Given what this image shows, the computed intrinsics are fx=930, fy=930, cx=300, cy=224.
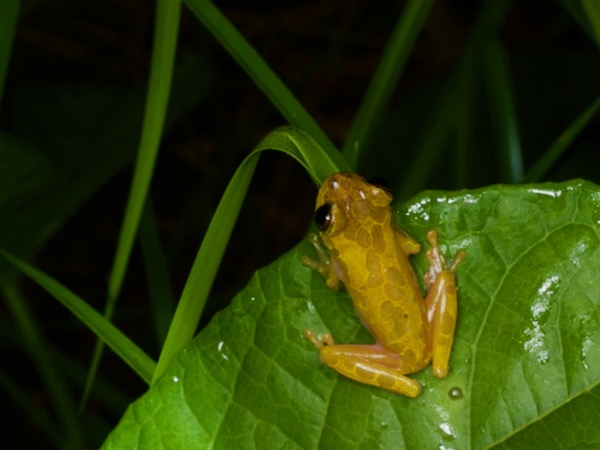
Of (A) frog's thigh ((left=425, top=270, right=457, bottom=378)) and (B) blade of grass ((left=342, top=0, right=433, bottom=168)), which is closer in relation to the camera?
(A) frog's thigh ((left=425, top=270, right=457, bottom=378))

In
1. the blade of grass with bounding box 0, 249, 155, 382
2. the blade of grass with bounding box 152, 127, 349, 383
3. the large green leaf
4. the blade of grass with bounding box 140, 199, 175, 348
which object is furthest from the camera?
the blade of grass with bounding box 140, 199, 175, 348

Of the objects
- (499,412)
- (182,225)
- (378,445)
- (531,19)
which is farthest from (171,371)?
(531,19)

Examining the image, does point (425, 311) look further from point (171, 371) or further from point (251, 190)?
point (251, 190)

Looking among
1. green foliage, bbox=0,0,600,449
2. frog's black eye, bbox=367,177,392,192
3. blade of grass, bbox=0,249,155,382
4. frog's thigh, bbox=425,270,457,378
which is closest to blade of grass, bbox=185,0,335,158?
green foliage, bbox=0,0,600,449

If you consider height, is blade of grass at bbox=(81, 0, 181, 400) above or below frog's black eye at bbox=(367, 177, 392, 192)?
above

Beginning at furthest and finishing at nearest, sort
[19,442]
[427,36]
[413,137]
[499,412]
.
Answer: [427,36] < [19,442] < [413,137] < [499,412]

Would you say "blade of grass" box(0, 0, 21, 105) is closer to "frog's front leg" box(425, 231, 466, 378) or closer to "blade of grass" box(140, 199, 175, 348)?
"blade of grass" box(140, 199, 175, 348)

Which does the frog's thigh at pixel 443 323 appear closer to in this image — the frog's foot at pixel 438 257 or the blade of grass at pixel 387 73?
the frog's foot at pixel 438 257

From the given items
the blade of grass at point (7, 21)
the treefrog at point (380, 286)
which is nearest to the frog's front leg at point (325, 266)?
the treefrog at point (380, 286)
